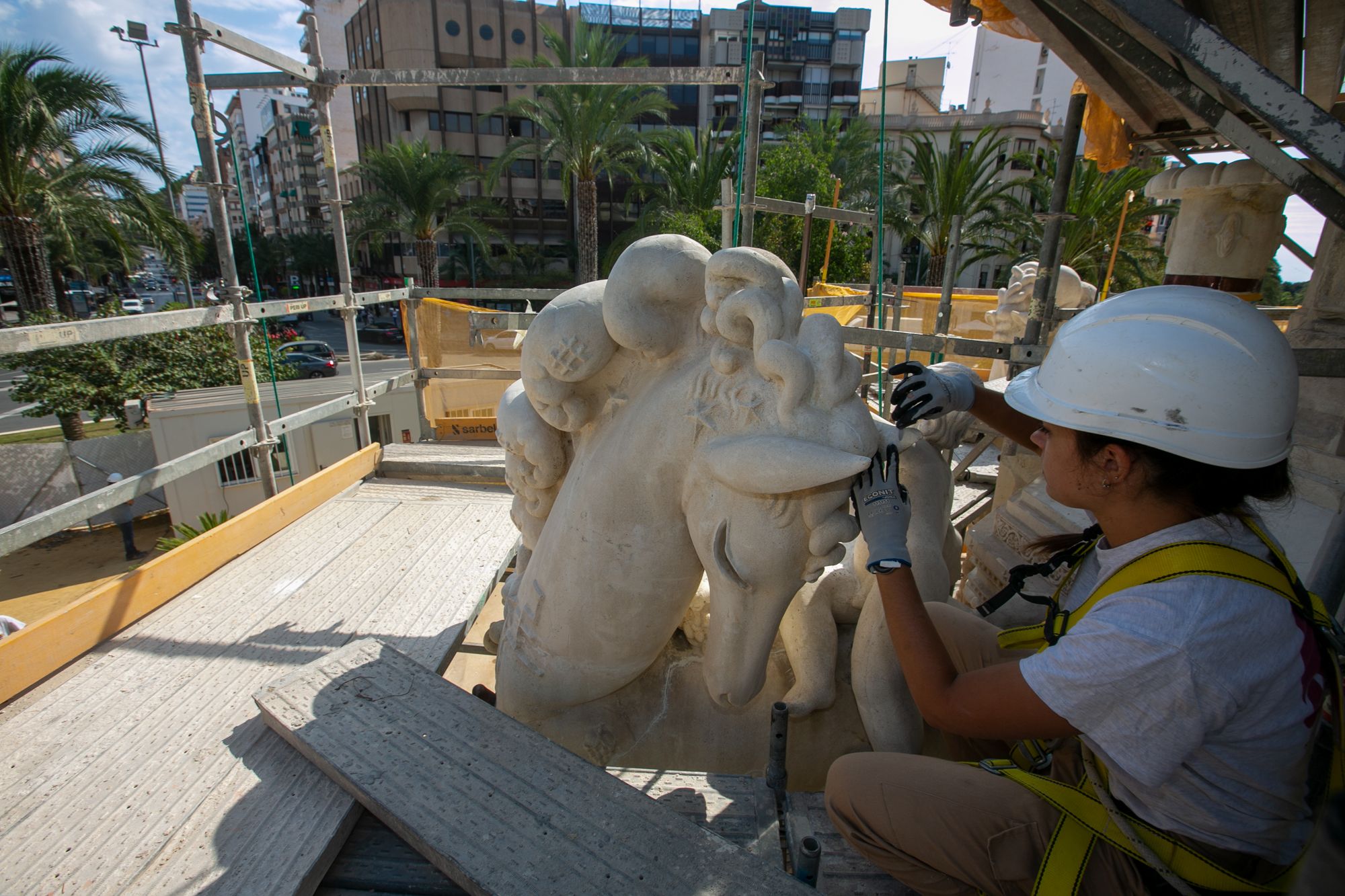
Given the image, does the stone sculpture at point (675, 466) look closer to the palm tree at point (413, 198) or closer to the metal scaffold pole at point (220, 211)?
the metal scaffold pole at point (220, 211)

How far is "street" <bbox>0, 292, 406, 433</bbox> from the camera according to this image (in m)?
15.0

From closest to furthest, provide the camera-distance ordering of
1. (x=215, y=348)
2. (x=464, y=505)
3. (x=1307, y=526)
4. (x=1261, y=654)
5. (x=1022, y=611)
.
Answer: (x=1261, y=654), (x=1022, y=611), (x=1307, y=526), (x=464, y=505), (x=215, y=348)

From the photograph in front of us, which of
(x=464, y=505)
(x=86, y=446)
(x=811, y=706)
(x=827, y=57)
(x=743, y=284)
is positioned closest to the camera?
(x=743, y=284)

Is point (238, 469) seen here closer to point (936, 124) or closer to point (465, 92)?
point (465, 92)

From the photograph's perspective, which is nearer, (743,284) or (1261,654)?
(1261,654)

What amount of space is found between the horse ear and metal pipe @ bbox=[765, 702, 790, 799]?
0.52 m

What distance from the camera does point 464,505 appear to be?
4637 mm

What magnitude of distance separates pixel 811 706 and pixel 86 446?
12.2 metres

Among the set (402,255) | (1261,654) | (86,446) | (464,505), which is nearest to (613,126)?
(86,446)

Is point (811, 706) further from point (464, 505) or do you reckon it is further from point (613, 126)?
point (613, 126)

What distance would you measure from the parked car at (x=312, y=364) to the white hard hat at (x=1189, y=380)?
20.3m

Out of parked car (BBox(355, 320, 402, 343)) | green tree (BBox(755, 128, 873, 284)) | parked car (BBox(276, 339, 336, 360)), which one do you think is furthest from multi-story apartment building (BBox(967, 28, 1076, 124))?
parked car (BBox(276, 339, 336, 360))

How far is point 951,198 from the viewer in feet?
51.0

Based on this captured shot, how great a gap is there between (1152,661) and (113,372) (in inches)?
560
